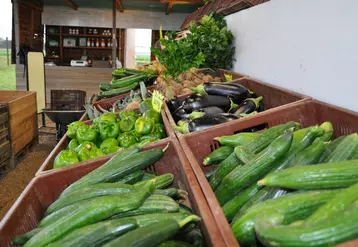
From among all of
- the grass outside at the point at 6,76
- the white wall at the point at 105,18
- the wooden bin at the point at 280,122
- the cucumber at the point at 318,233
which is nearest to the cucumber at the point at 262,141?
the wooden bin at the point at 280,122

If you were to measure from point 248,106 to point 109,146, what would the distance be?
96 centimetres

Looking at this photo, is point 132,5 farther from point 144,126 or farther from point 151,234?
point 151,234

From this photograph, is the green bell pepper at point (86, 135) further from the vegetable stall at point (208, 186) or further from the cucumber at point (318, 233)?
the cucumber at point (318, 233)

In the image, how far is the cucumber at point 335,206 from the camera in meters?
0.77

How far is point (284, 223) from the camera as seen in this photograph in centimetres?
83

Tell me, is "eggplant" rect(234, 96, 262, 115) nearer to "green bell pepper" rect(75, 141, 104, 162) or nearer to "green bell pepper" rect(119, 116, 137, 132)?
"green bell pepper" rect(119, 116, 137, 132)

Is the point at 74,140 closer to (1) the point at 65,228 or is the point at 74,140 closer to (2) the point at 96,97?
(1) the point at 65,228

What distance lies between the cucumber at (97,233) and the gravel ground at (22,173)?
8.38ft

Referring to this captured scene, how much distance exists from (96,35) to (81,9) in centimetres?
125

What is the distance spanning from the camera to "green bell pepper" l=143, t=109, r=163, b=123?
244 cm

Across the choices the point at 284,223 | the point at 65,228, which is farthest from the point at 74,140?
the point at 284,223

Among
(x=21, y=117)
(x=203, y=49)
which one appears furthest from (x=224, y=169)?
(x=21, y=117)

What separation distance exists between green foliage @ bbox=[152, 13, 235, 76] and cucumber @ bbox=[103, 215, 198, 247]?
2915 millimetres

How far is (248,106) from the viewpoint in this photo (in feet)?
7.16
